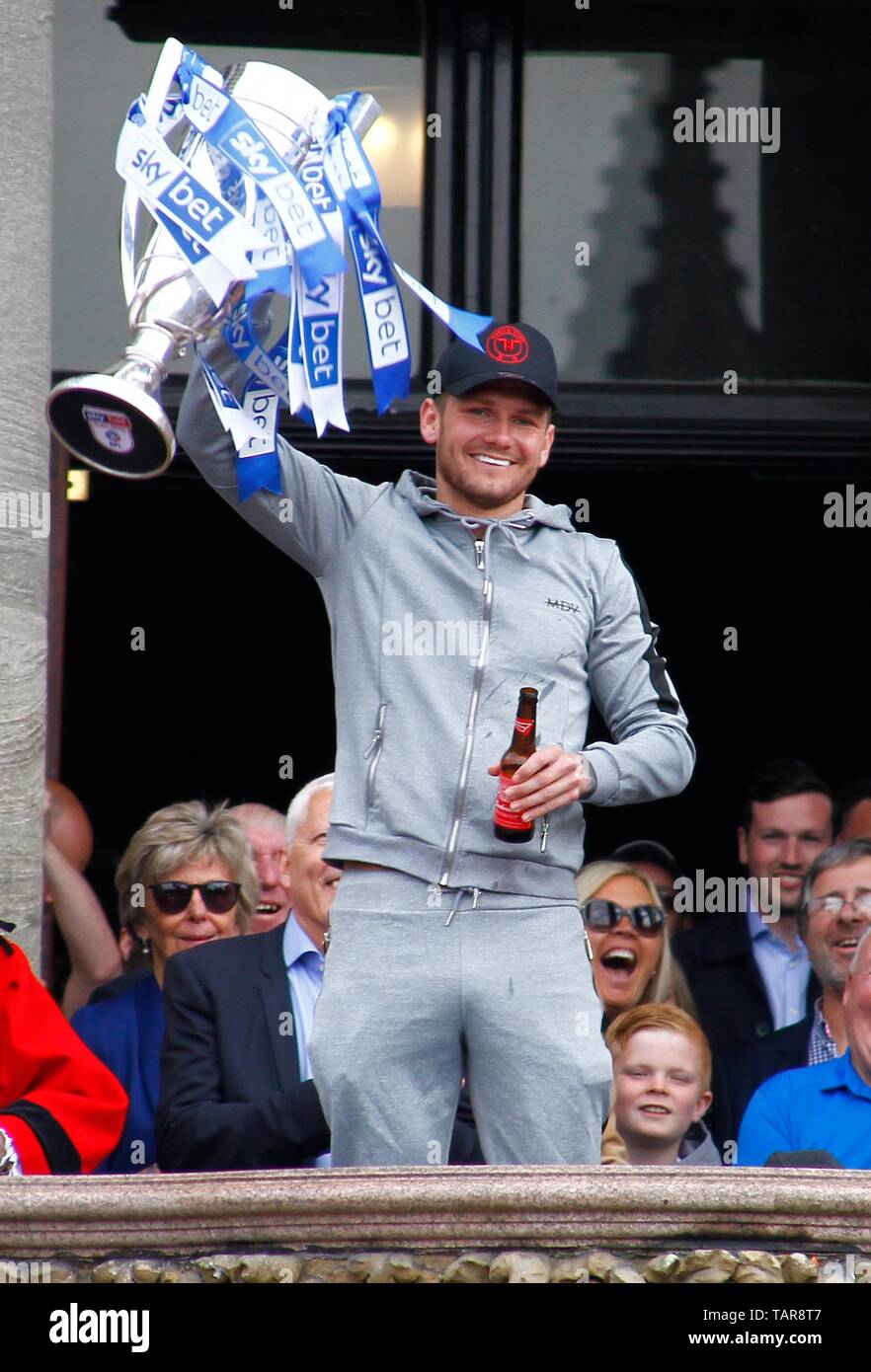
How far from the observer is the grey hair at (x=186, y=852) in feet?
19.2

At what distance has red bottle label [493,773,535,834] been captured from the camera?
4.09 meters

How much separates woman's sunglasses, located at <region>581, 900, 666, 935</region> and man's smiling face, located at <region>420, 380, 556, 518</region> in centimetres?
201

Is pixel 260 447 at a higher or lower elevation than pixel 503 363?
lower

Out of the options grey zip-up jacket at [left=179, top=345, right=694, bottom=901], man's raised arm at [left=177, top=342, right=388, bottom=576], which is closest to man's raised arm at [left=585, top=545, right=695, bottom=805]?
grey zip-up jacket at [left=179, top=345, right=694, bottom=901]

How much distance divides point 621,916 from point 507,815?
2141mm

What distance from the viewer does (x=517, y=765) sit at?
4.12 meters

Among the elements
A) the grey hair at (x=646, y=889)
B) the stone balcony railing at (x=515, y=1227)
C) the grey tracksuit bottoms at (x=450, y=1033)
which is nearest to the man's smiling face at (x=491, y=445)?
the grey tracksuit bottoms at (x=450, y=1033)

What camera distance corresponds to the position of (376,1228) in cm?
386

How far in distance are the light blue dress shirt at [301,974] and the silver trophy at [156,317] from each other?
1399mm

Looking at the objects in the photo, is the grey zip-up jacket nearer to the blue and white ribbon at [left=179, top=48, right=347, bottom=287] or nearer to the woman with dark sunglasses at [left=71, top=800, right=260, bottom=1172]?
the blue and white ribbon at [left=179, top=48, right=347, bottom=287]

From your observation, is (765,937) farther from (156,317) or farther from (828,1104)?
(156,317)

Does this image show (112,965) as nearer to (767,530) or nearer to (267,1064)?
(267,1064)

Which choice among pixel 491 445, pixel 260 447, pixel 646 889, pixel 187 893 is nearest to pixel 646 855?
pixel 646 889

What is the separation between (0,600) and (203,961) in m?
1.41
